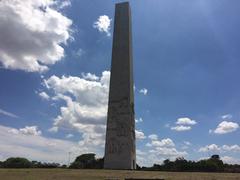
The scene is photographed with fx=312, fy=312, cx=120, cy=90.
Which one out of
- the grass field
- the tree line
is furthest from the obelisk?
the grass field

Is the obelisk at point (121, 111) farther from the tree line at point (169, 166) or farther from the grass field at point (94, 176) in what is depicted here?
the grass field at point (94, 176)

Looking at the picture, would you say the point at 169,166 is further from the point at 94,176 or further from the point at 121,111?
the point at 94,176

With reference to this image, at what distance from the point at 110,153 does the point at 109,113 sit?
3.87 m

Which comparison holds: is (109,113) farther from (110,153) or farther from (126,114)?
(110,153)

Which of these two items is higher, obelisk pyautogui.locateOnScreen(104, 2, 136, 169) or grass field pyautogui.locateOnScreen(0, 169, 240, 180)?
obelisk pyautogui.locateOnScreen(104, 2, 136, 169)

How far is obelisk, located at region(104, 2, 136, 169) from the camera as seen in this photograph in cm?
2934

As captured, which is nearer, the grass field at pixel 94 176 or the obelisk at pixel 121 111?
the grass field at pixel 94 176

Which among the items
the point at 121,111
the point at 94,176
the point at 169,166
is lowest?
the point at 94,176

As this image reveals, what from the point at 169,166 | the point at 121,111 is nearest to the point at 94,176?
the point at 121,111

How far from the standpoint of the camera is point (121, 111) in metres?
30.1

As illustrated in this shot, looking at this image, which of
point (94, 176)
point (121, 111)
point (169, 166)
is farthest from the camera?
point (169, 166)

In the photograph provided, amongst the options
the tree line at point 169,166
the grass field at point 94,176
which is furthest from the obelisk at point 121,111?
the grass field at point 94,176

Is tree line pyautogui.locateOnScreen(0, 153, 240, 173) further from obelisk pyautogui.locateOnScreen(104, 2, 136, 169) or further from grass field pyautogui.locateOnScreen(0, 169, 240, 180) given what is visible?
grass field pyautogui.locateOnScreen(0, 169, 240, 180)

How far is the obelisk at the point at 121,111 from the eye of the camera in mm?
29344
